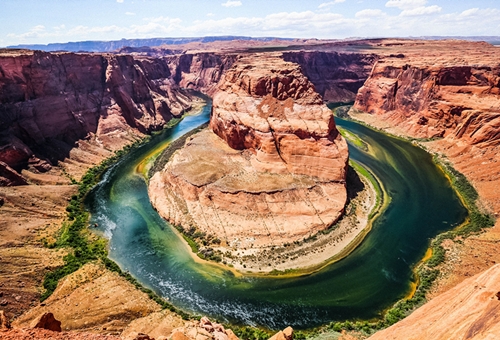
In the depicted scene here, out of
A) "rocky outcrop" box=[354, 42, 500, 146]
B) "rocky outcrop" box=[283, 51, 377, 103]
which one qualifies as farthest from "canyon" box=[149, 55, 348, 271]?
"rocky outcrop" box=[283, 51, 377, 103]

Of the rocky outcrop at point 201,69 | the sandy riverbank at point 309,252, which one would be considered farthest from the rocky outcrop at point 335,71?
the sandy riverbank at point 309,252

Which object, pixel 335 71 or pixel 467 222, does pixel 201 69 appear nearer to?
pixel 335 71

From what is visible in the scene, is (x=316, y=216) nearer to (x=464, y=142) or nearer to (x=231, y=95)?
(x=231, y=95)

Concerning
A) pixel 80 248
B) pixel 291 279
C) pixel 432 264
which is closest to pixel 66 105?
pixel 80 248

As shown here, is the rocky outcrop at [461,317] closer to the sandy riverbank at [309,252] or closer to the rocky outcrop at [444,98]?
the sandy riverbank at [309,252]

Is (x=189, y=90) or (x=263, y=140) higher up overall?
(x=189, y=90)

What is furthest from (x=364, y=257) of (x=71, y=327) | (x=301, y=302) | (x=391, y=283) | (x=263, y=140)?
(x=71, y=327)
